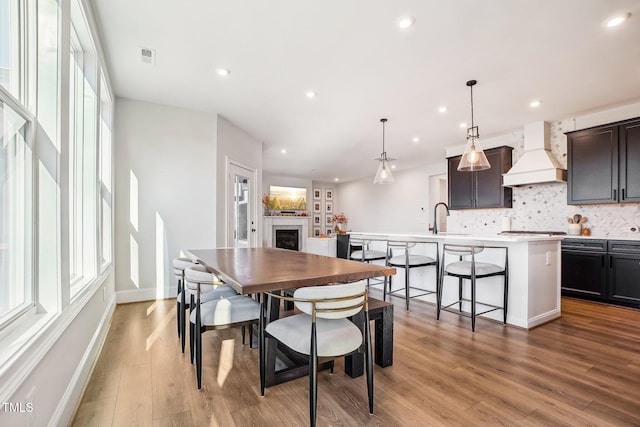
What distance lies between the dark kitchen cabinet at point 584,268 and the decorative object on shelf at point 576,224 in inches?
9.1

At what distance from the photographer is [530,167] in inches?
193

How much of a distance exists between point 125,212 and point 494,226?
243 inches

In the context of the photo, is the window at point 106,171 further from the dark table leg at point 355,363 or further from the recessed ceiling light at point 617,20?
the recessed ceiling light at point 617,20

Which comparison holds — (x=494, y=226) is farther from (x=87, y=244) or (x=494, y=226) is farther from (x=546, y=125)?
(x=87, y=244)

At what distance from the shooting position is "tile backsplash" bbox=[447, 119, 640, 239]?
4367 millimetres

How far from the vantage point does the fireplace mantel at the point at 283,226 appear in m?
9.03

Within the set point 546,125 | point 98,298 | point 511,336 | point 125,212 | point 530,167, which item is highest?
point 546,125

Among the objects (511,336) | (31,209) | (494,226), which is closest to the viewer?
(31,209)

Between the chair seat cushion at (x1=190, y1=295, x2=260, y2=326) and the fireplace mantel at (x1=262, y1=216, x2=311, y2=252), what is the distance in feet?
22.2

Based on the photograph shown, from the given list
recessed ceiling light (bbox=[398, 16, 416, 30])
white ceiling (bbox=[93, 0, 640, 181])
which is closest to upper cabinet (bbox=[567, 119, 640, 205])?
white ceiling (bbox=[93, 0, 640, 181])

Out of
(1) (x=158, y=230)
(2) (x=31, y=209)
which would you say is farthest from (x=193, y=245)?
(2) (x=31, y=209)

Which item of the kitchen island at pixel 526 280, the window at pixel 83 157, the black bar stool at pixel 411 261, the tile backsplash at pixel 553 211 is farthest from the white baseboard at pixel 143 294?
the tile backsplash at pixel 553 211

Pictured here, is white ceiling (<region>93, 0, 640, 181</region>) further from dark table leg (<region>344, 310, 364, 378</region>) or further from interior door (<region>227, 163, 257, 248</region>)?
dark table leg (<region>344, 310, 364, 378</region>)

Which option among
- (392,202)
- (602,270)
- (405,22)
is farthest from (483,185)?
(405,22)
